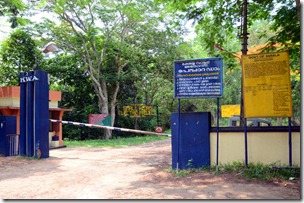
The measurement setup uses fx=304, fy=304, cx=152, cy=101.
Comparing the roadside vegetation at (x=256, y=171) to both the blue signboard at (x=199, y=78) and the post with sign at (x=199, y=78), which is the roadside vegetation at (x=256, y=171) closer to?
the post with sign at (x=199, y=78)

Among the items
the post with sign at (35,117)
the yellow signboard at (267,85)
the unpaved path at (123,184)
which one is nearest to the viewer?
the unpaved path at (123,184)

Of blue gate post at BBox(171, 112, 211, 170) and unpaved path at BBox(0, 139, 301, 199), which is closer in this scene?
unpaved path at BBox(0, 139, 301, 199)

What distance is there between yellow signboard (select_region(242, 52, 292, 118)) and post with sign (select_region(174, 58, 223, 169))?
639 millimetres

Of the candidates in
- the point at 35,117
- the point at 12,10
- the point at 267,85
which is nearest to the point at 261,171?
the point at 267,85

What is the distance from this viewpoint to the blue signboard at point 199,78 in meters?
6.75

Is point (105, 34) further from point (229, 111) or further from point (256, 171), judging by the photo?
point (256, 171)

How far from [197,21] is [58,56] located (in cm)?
1473

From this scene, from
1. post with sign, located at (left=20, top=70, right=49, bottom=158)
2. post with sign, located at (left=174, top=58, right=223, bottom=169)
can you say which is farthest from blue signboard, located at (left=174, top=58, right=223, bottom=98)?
post with sign, located at (left=20, top=70, right=49, bottom=158)

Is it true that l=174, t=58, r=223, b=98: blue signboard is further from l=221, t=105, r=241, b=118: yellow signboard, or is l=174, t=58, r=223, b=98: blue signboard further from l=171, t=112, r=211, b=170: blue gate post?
l=221, t=105, r=241, b=118: yellow signboard

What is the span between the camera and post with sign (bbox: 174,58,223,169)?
675 centimetres

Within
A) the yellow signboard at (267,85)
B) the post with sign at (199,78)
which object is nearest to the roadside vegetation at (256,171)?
the post with sign at (199,78)

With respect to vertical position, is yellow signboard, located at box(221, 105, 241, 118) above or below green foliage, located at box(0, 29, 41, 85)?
below

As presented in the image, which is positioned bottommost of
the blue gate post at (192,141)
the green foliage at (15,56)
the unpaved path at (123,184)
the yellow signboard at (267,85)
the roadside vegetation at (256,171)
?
the unpaved path at (123,184)

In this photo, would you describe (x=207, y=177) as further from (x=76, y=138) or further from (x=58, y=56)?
(x=58, y=56)
